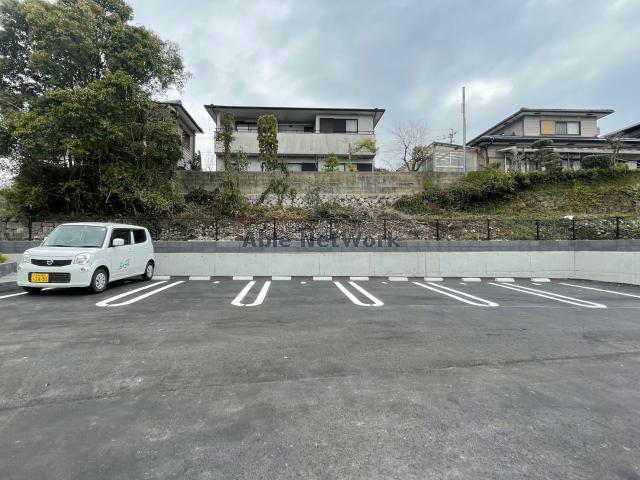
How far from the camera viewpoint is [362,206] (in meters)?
15.4

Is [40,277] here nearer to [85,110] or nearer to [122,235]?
[122,235]

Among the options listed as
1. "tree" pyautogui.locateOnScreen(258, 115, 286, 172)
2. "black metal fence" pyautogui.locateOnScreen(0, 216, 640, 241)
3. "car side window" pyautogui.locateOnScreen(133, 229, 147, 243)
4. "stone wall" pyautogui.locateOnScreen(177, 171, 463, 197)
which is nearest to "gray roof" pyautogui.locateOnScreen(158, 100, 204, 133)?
"tree" pyautogui.locateOnScreen(258, 115, 286, 172)

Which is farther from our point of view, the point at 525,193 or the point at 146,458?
the point at 525,193

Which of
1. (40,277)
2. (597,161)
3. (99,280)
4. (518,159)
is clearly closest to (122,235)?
(99,280)

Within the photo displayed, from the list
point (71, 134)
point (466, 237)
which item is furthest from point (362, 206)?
point (71, 134)

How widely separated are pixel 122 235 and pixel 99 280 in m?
1.48

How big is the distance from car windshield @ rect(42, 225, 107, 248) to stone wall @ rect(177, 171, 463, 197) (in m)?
6.86

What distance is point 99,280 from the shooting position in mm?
7293

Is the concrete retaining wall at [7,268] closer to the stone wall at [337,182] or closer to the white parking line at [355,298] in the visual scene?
the stone wall at [337,182]

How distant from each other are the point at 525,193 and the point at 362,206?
7.92m

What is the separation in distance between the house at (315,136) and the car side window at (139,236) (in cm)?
1089

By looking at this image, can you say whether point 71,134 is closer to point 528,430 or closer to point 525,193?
point 528,430

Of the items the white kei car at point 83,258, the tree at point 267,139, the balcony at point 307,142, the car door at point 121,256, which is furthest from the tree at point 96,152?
the balcony at point 307,142

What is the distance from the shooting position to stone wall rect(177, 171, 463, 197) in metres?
14.8
